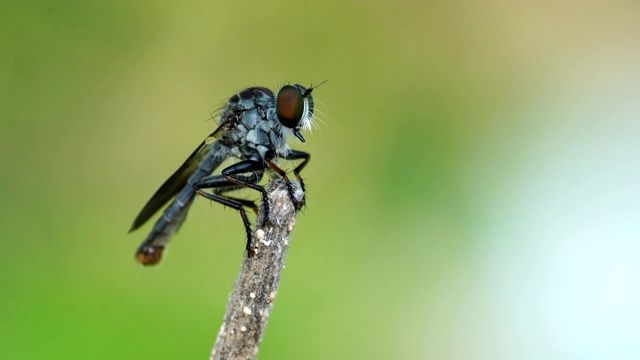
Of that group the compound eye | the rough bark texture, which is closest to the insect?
the compound eye

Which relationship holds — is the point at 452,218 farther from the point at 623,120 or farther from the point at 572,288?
the point at 623,120

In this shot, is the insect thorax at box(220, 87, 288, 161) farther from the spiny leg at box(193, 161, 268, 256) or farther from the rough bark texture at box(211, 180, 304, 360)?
the rough bark texture at box(211, 180, 304, 360)

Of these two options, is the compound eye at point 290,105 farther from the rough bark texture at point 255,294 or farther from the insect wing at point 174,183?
the rough bark texture at point 255,294

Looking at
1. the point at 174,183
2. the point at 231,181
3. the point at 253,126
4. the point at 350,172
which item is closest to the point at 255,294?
the point at 231,181

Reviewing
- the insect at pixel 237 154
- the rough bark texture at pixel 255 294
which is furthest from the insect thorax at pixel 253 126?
the rough bark texture at pixel 255 294

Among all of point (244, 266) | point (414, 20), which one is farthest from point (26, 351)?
point (414, 20)

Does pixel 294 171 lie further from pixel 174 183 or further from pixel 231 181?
pixel 174 183
